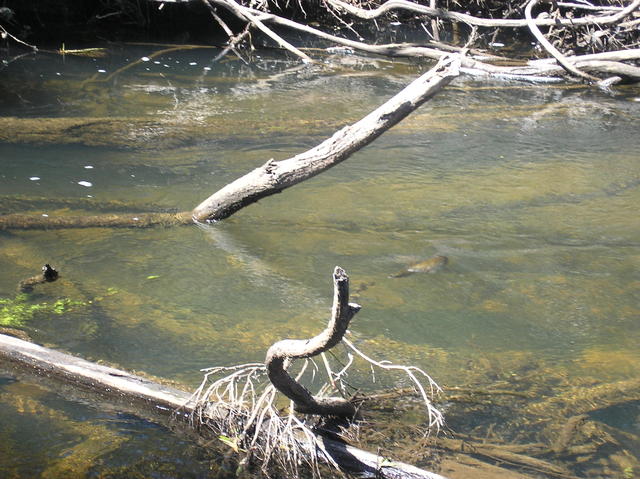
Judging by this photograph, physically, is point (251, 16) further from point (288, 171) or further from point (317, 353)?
point (317, 353)

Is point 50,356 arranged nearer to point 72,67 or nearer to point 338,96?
point 338,96

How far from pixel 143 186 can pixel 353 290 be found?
2395 millimetres

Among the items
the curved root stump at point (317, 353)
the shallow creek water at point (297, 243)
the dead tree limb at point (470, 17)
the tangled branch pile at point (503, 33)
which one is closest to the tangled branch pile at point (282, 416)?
the curved root stump at point (317, 353)

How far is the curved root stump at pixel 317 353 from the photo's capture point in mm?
2438

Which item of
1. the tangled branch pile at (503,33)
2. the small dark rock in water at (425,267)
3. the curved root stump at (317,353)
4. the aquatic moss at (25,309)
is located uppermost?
the tangled branch pile at (503,33)

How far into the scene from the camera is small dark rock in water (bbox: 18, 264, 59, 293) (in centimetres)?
464

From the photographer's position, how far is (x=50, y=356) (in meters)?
3.63

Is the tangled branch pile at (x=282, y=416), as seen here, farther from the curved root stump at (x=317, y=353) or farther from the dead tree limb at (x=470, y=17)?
the dead tree limb at (x=470, y=17)

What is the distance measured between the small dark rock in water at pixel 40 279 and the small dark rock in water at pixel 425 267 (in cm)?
224

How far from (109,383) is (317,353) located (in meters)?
1.26

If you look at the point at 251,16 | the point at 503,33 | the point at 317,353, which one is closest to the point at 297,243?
the point at 317,353

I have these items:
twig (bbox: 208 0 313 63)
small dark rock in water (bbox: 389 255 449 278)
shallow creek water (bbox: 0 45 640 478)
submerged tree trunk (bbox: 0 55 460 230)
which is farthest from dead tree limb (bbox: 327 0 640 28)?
small dark rock in water (bbox: 389 255 449 278)

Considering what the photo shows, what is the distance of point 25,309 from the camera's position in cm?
439

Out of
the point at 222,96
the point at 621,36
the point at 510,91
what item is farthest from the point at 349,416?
the point at 621,36
